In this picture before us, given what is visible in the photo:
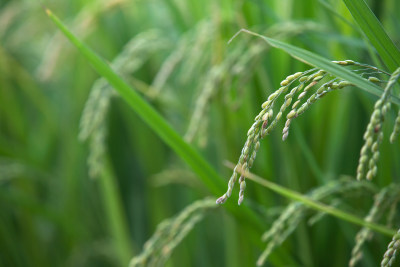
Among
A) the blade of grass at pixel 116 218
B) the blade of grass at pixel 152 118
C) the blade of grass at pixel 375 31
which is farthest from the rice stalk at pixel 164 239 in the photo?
the blade of grass at pixel 116 218

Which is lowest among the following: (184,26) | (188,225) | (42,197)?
(42,197)

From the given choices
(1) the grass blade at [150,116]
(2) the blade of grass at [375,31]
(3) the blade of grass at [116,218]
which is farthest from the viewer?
(3) the blade of grass at [116,218]

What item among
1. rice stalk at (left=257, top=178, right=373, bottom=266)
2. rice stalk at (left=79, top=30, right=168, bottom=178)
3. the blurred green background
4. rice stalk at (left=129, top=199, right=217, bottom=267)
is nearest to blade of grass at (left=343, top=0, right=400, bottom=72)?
the blurred green background

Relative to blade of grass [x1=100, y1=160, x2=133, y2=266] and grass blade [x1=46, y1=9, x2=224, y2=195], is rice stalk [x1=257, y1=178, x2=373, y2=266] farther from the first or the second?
blade of grass [x1=100, y1=160, x2=133, y2=266]

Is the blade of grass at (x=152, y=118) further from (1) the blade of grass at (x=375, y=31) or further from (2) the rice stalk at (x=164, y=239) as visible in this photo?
(1) the blade of grass at (x=375, y=31)

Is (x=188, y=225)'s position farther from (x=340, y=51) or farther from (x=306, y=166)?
(x=340, y=51)

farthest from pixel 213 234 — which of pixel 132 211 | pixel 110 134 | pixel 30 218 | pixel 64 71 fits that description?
pixel 64 71
